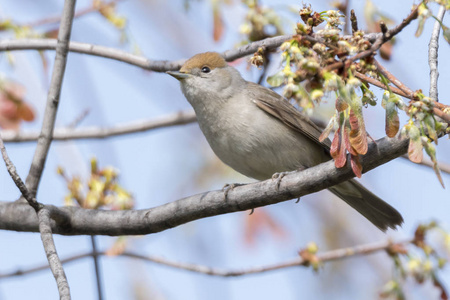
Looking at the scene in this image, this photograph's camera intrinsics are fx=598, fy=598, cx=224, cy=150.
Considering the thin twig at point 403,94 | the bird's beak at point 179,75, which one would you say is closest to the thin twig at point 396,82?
the thin twig at point 403,94

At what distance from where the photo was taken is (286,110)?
5473 mm

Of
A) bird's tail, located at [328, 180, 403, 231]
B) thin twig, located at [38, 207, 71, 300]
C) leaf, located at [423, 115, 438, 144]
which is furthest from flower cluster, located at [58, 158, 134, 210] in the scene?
leaf, located at [423, 115, 438, 144]

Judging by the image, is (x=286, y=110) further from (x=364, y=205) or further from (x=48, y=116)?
(x=48, y=116)

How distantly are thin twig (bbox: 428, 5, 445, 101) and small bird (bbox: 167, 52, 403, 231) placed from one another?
2.02 m

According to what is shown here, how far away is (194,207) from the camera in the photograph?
12.4 ft

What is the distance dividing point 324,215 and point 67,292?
594 cm

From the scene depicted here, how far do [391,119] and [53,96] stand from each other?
2.44 metres

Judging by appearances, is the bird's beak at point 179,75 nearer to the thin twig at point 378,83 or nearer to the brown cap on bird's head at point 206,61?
the brown cap on bird's head at point 206,61

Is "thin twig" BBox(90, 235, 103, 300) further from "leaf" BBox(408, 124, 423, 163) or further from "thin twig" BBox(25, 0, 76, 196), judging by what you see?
"leaf" BBox(408, 124, 423, 163)

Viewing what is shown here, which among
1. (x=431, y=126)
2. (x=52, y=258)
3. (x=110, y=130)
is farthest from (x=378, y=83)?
(x=110, y=130)

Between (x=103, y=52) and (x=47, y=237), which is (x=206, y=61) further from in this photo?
(x=47, y=237)

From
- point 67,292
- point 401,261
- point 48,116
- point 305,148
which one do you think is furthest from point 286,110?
point 67,292

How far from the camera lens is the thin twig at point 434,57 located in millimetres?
3049

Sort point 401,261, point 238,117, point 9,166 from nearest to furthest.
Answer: point 9,166, point 401,261, point 238,117
